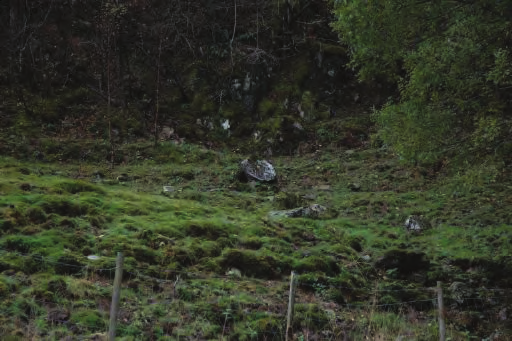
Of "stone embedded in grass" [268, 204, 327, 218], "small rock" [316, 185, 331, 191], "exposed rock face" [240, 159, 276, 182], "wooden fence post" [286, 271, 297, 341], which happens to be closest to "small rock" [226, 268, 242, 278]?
"wooden fence post" [286, 271, 297, 341]

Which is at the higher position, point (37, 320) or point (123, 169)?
point (123, 169)

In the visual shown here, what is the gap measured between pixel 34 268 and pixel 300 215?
815 cm

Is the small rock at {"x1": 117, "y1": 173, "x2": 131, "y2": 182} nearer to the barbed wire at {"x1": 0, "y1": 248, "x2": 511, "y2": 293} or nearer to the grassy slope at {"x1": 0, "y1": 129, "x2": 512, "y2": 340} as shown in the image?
the grassy slope at {"x1": 0, "y1": 129, "x2": 512, "y2": 340}

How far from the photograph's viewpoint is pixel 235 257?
31.8 feet

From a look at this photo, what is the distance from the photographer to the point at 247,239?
35.2 ft

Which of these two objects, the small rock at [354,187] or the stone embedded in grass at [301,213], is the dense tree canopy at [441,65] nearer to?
the stone embedded in grass at [301,213]

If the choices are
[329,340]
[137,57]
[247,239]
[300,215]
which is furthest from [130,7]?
[329,340]

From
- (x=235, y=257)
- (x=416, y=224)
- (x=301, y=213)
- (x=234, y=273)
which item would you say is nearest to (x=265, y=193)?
(x=301, y=213)

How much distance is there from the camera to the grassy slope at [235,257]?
7105 millimetres

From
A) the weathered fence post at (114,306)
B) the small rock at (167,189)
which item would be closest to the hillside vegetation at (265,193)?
the small rock at (167,189)

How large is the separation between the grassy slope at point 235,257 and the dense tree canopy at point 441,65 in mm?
1191

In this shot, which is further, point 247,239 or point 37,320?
point 247,239

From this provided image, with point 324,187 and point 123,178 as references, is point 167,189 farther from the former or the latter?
point 324,187

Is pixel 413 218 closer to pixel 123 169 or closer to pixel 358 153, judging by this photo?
pixel 358 153
